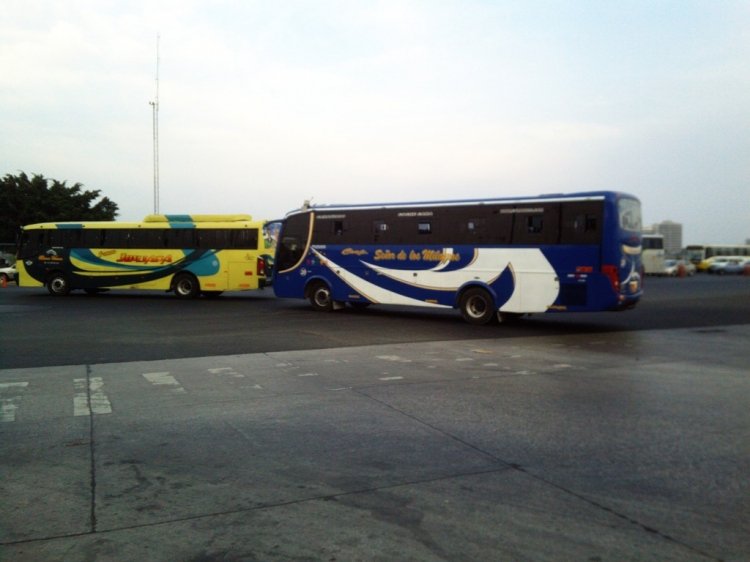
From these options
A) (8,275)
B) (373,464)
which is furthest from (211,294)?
(373,464)

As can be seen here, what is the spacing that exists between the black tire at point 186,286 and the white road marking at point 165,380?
56.6 ft

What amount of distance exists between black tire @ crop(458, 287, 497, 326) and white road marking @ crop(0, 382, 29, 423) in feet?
35.2

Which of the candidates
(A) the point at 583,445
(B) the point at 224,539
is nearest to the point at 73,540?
(B) the point at 224,539

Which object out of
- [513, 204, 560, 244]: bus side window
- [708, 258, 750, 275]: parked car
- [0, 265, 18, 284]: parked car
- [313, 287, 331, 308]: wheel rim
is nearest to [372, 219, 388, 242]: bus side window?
[313, 287, 331, 308]: wheel rim

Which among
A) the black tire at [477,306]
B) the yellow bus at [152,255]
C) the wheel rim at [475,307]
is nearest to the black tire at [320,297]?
the black tire at [477,306]

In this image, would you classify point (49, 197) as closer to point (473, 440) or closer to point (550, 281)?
point (550, 281)

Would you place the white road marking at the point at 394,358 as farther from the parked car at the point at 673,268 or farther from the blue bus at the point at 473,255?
the parked car at the point at 673,268

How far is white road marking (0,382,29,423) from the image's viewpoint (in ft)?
22.7

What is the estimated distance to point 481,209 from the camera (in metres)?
16.8

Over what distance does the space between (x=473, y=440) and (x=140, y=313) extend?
1571 cm

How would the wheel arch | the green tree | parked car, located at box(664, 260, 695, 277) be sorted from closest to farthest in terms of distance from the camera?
the wheel arch → the green tree → parked car, located at box(664, 260, 695, 277)

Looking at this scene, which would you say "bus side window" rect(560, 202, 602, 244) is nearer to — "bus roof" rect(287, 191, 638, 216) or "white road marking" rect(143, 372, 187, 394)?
"bus roof" rect(287, 191, 638, 216)

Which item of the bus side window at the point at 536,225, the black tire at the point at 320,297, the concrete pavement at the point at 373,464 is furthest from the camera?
the black tire at the point at 320,297

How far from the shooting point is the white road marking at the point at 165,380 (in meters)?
8.39
